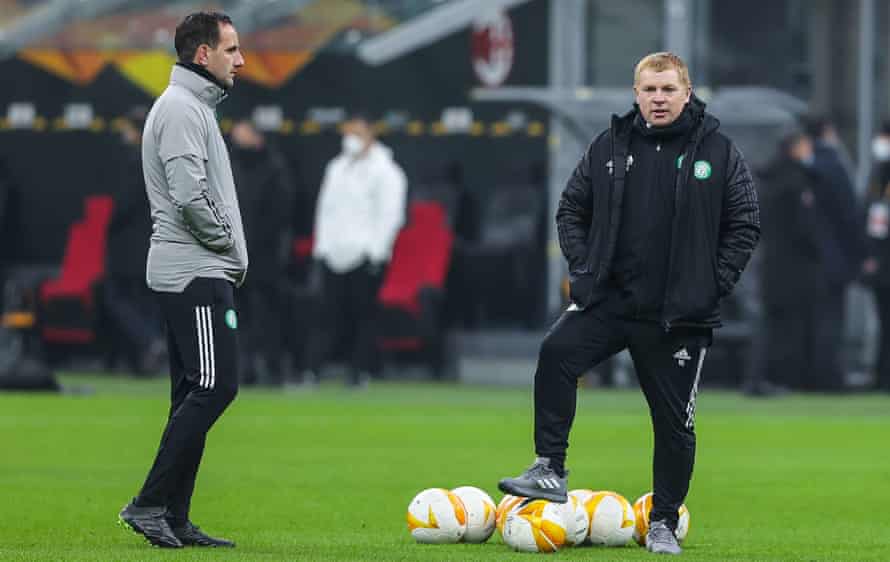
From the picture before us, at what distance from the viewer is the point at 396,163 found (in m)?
25.5

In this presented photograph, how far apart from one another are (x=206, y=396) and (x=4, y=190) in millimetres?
16018

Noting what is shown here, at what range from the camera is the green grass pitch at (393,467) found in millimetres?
10281

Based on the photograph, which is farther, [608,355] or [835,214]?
[835,214]

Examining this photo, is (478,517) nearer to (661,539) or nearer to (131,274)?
(661,539)

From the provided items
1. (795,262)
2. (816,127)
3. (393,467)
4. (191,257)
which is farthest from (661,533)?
(816,127)

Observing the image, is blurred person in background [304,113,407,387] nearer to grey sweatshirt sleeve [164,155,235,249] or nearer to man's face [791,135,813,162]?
man's face [791,135,813,162]

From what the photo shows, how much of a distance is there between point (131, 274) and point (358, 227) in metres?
3.43

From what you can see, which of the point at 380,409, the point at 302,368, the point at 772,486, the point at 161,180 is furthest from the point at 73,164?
the point at 161,180

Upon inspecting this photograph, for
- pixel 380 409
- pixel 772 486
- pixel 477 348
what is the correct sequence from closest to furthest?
pixel 772 486 → pixel 380 409 → pixel 477 348

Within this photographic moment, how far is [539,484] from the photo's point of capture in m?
9.73


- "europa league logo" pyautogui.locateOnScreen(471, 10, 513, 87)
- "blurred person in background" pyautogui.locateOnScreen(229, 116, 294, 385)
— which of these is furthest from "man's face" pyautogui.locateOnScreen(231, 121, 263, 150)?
"europa league logo" pyautogui.locateOnScreen(471, 10, 513, 87)

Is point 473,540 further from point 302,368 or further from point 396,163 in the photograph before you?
point 396,163

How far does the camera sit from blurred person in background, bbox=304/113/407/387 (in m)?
22.1

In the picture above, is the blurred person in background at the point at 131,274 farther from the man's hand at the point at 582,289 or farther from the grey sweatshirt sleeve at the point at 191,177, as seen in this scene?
the man's hand at the point at 582,289
